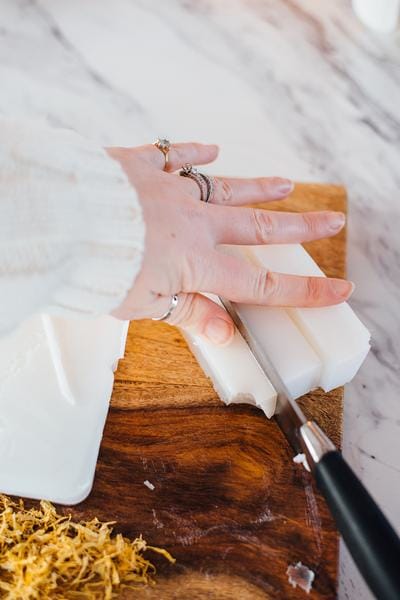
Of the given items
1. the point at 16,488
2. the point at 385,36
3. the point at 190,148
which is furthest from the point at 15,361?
the point at 385,36

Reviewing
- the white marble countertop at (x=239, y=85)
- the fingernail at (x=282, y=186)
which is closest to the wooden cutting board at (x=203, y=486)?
the fingernail at (x=282, y=186)

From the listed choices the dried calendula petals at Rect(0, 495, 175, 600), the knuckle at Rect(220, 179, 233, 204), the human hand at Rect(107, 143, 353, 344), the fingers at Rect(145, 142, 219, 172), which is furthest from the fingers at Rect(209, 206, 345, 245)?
the dried calendula petals at Rect(0, 495, 175, 600)

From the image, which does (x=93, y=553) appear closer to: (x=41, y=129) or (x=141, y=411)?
(x=141, y=411)

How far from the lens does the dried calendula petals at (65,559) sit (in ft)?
3.58

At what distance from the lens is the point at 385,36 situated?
199cm

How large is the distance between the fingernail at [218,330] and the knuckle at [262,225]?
0.57 feet

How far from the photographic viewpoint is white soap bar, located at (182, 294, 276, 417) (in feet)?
4.02

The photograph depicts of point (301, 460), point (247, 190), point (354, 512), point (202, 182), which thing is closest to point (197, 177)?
point (202, 182)

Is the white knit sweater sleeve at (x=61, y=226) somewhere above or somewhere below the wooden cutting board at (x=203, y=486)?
above

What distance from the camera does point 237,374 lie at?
1241 millimetres

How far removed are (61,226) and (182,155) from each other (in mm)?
479

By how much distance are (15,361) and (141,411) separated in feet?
0.84

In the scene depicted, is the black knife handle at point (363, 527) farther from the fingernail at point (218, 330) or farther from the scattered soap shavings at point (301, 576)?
the fingernail at point (218, 330)

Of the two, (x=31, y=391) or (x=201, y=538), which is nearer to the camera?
(x=201, y=538)
